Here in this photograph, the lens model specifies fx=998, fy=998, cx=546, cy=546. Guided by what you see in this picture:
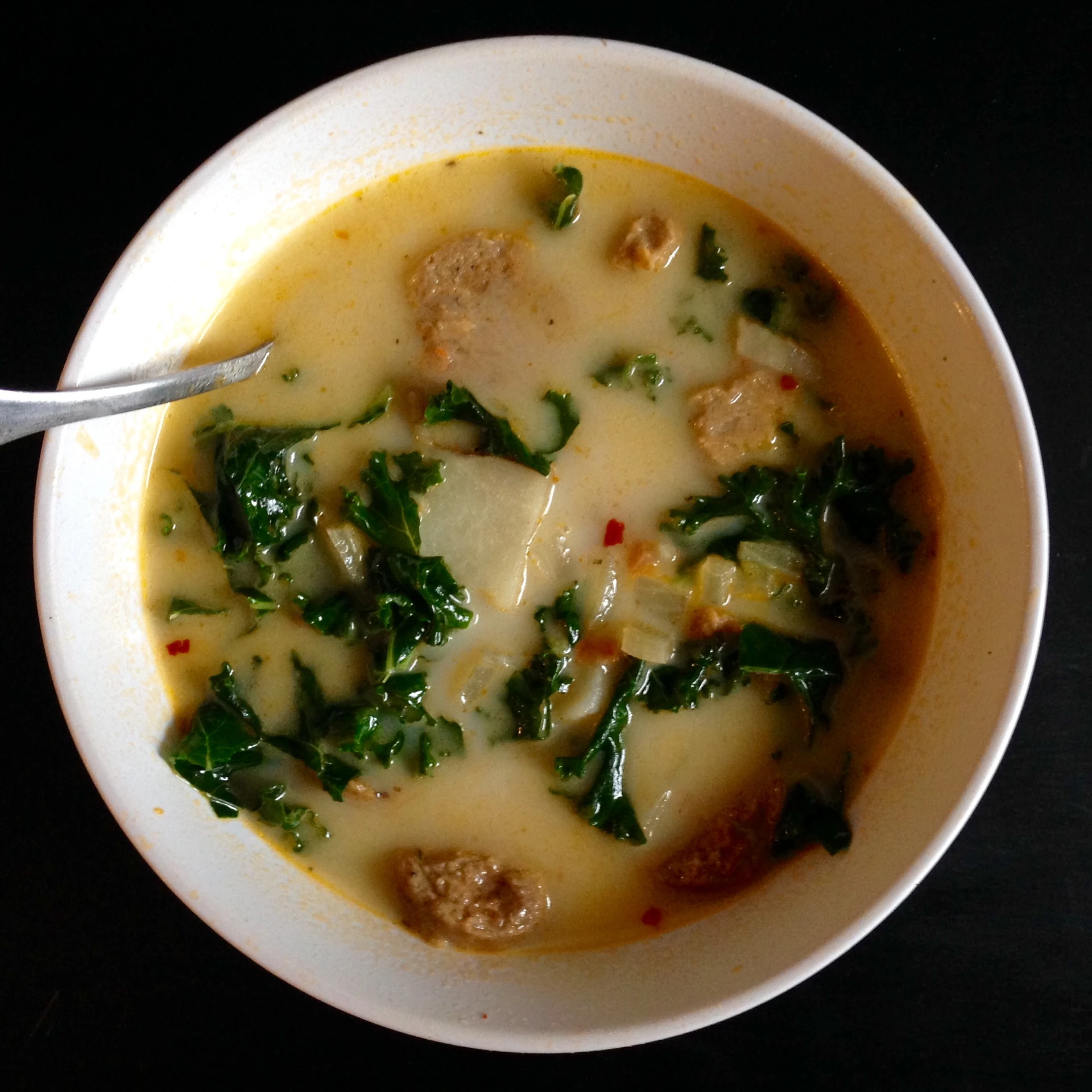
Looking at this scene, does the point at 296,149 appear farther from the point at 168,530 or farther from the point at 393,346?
the point at 168,530

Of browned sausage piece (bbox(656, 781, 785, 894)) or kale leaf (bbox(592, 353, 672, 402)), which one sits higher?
kale leaf (bbox(592, 353, 672, 402))

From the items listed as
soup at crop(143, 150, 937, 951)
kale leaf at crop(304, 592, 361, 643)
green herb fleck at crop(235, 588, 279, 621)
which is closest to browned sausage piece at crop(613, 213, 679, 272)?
soup at crop(143, 150, 937, 951)

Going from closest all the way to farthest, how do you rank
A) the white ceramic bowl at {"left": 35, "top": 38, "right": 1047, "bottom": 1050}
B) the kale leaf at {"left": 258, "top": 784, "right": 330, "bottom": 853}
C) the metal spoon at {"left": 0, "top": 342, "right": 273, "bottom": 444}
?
the metal spoon at {"left": 0, "top": 342, "right": 273, "bottom": 444} → the white ceramic bowl at {"left": 35, "top": 38, "right": 1047, "bottom": 1050} → the kale leaf at {"left": 258, "top": 784, "right": 330, "bottom": 853}

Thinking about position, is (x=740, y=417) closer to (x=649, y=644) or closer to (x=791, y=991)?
(x=649, y=644)

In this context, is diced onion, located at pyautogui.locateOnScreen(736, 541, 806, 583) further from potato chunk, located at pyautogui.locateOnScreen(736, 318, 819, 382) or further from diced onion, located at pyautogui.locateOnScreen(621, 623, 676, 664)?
potato chunk, located at pyautogui.locateOnScreen(736, 318, 819, 382)

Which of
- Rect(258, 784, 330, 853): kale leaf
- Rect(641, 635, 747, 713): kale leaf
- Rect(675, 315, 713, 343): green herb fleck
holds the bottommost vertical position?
Rect(258, 784, 330, 853): kale leaf

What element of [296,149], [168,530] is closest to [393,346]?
[296,149]
